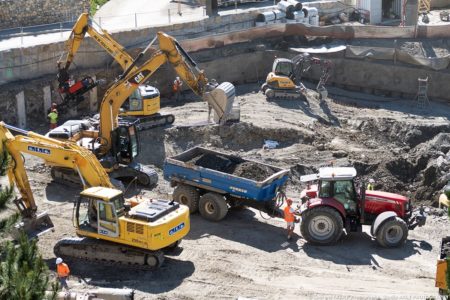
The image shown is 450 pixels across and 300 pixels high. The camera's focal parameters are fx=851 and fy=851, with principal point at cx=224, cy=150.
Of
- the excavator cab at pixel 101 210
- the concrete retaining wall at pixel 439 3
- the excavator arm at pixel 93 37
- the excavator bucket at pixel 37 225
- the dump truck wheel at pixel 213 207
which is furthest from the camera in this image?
the concrete retaining wall at pixel 439 3

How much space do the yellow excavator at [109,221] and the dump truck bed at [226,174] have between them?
7.65 ft

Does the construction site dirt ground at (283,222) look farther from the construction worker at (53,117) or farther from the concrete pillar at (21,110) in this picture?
the concrete pillar at (21,110)

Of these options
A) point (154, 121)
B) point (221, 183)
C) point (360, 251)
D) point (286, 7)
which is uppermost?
point (286, 7)

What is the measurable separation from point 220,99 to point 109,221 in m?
8.57

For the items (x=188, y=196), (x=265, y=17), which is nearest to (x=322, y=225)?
(x=188, y=196)

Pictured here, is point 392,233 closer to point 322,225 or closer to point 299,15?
point 322,225

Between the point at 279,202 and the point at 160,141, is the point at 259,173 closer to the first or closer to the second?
the point at 279,202

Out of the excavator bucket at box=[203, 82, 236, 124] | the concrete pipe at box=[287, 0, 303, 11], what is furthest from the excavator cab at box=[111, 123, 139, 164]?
the concrete pipe at box=[287, 0, 303, 11]

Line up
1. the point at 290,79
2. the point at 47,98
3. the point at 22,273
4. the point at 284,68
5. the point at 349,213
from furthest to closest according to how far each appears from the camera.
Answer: the point at 284,68 < the point at 290,79 < the point at 47,98 < the point at 349,213 < the point at 22,273

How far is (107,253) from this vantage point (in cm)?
1986

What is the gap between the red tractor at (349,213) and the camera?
21.0 meters

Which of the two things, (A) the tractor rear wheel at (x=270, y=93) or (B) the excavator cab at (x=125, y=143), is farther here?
(A) the tractor rear wheel at (x=270, y=93)

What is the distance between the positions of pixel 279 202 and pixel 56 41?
46.6 ft

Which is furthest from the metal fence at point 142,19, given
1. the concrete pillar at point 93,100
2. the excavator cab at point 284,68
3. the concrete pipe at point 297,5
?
the excavator cab at point 284,68
